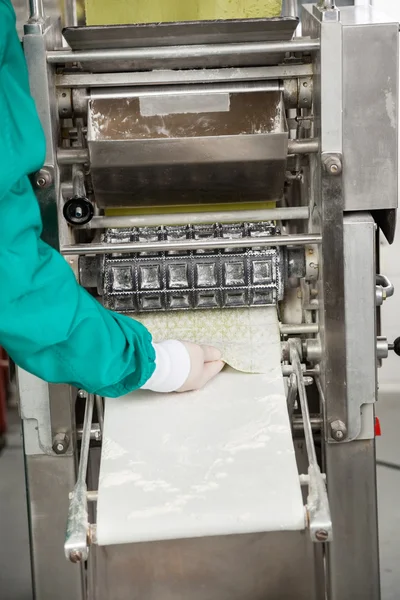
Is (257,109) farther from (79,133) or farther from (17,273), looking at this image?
(17,273)

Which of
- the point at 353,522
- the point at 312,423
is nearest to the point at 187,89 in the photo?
the point at 312,423

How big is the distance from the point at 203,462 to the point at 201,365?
244 millimetres

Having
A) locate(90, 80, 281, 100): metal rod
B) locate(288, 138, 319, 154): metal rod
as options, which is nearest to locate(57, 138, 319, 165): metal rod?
locate(288, 138, 319, 154): metal rod

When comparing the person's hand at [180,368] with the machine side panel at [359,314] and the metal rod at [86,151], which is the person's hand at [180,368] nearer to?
the machine side panel at [359,314]

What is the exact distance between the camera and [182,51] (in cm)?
171

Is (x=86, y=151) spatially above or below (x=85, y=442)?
above

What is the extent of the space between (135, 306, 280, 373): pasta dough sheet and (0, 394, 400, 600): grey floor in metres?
1.27

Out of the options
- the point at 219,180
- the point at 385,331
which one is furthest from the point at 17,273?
the point at 385,331

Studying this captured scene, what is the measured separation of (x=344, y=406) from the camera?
→ 1926 mm

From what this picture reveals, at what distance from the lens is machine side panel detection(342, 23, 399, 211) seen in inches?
67.9

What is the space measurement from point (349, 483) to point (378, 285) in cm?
49

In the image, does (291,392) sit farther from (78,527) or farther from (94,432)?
(78,527)

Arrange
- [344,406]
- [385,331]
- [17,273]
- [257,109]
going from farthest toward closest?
1. [385,331]
2. [344,406]
3. [257,109]
4. [17,273]

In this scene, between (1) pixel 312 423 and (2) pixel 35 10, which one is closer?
(2) pixel 35 10
